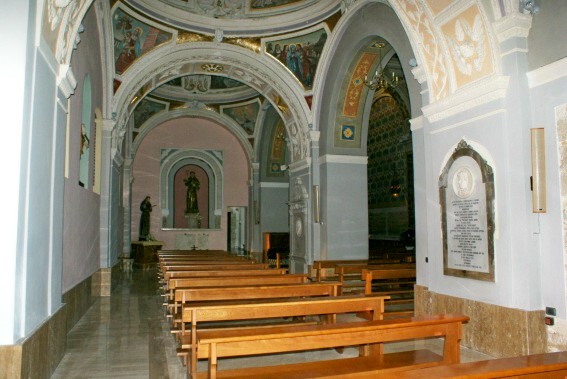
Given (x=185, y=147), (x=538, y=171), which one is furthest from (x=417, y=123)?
(x=185, y=147)

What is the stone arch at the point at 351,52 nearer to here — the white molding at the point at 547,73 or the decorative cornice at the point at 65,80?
the white molding at the point at 547,73

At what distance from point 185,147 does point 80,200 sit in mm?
11541

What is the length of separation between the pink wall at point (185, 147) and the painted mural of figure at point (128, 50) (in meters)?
7.51

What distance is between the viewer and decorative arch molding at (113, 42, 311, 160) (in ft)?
36.9

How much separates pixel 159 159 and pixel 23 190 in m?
15.1

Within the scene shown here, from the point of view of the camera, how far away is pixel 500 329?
5129 millimetres

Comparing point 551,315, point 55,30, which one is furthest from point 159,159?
point 551,315

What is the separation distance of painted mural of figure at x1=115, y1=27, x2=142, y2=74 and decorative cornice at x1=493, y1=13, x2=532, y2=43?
8269 mm

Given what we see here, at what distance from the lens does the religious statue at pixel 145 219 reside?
1734 centimetres

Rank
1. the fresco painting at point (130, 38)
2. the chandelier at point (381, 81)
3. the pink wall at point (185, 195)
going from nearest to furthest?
the chandelier at point (381, 81) < the fresco painting at point (130, 38) < the pink wall at point (185, 195)

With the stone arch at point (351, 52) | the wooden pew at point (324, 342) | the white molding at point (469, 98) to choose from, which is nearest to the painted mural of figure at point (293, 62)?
the stone arch at point (351, 52)

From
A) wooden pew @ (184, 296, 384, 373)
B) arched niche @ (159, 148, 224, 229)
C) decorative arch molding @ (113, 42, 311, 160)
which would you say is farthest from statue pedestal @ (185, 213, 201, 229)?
wooden pew @ (184, 296, 384, 373)

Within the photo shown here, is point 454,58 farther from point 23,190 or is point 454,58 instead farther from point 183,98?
point 183,98

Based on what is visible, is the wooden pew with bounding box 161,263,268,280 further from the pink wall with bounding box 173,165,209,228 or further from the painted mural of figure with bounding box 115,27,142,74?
the pink wall with bounding box 173,165,209,228
